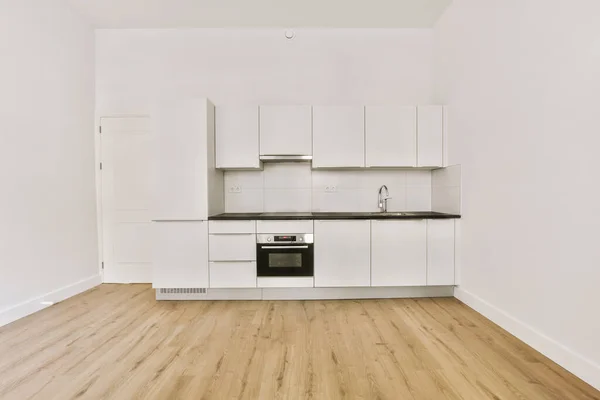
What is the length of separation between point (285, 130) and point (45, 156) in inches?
93.1

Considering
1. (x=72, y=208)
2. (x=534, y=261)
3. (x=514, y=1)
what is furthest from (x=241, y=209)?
(x=514, y=1)

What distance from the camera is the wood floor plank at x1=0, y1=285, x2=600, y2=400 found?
178cm

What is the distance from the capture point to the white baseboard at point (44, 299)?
2.76 meters

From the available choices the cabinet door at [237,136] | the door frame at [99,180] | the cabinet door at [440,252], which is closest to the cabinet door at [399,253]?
the cabinet door at [440,252]

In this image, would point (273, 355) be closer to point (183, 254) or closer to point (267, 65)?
point (183, 254)

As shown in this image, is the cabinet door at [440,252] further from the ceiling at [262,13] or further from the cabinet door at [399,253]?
the ceiling at [262,13]

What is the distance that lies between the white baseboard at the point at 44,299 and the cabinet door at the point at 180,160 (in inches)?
49.7

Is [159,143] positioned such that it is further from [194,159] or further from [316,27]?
[316,27]

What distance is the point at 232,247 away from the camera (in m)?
3.30

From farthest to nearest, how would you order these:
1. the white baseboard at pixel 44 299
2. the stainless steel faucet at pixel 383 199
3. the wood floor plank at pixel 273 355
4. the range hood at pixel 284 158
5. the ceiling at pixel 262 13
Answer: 1. the stainless steel faucet at pixel 383 199
2. the range hood at pixel 284 158
3. the ceiling at pixel 262 13
4. the white baseboard at pixel 44 299
5. the wood floor plank at pixel 273 355

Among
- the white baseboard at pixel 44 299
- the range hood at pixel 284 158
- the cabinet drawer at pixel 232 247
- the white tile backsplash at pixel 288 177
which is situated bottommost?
the white baseboard at pixel 44 299

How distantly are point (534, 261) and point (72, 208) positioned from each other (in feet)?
14.1

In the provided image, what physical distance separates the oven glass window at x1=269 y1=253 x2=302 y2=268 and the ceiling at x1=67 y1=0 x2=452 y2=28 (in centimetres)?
261

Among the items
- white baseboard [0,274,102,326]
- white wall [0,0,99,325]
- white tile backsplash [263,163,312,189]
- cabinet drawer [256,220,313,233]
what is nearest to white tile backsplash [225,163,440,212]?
white tile backsplash [263,163,312,189]
